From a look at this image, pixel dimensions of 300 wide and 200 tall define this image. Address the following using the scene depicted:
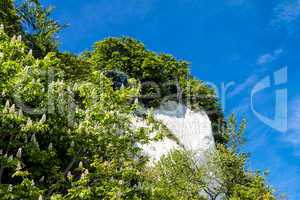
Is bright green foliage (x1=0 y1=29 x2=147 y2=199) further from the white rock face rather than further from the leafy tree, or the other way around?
the white rock face

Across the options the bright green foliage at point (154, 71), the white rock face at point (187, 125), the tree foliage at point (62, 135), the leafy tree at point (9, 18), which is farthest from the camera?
the bright green foliage at point (154, 71)

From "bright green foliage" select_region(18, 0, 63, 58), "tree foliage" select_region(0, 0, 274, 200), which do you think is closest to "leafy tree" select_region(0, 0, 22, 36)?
"bright green foliage" select_region(18, 0, 63, 58)

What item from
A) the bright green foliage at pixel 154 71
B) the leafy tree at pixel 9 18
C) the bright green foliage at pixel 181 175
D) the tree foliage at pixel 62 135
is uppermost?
the bright green foliage at pixel 154 71

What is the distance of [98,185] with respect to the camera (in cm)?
2327

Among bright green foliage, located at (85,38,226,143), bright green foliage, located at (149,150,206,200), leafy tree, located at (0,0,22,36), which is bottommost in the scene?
bright green foliage, located at (149,150,206,200)

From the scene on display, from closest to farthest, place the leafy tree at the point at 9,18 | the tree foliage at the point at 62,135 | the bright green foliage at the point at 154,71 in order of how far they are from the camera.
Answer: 1. the tree foliage at the point at 62,135
2. the leafy tree at the point at 9,18
3. the bright green foliage at the point at 154,71

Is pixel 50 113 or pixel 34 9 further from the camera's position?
pixel 34 9

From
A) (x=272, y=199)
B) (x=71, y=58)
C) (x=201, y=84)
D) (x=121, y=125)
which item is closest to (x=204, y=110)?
(x=201, y=84)

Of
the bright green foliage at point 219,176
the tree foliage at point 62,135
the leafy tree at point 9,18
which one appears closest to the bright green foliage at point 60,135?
the tree foliage at point 62,135

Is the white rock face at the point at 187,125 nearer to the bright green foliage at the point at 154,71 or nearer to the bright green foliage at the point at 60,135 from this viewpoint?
the bright green foliage at the point at 154,71

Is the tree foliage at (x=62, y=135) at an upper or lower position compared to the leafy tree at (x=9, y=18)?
lower

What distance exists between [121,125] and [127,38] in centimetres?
5454

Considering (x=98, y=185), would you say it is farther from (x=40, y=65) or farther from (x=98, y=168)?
(x=40, y=65)

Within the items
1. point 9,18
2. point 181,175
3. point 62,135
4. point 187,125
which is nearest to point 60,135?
point 62,135
